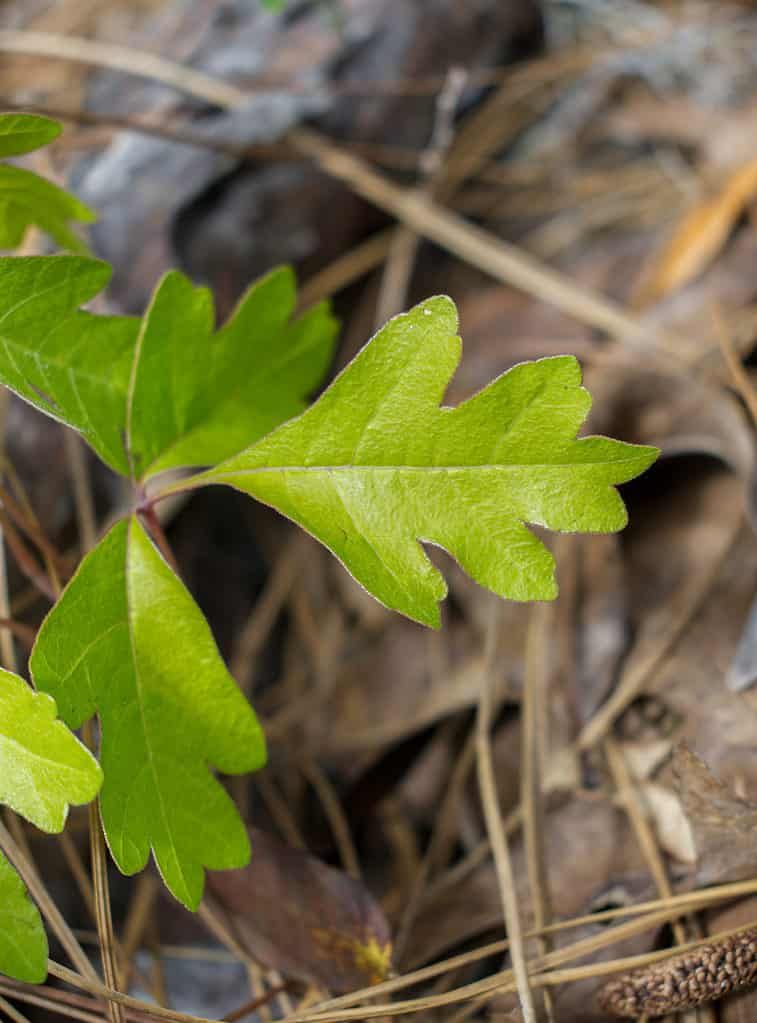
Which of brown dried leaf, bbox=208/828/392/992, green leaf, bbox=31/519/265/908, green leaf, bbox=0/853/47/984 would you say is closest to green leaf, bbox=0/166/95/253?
green leaf, bbox=31/519/265/908

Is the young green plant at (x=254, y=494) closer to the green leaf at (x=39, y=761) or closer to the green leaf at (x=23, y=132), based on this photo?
the green leaf at (x=39, y=761)

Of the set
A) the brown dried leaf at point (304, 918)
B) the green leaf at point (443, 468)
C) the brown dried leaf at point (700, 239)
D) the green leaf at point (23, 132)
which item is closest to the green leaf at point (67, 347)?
the green leaf at point (23, 132)

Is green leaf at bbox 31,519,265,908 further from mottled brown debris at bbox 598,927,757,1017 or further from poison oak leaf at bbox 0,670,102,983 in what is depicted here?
mottled brown debris at bbox 598,927,757,1017

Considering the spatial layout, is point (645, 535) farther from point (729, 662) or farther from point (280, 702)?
point (280, 702)

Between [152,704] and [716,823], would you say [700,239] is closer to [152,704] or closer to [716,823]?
[716,823]

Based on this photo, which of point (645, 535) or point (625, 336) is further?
point (625, 336)

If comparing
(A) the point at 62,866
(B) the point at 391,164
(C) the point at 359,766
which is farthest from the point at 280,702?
(B) the point at 391,164
